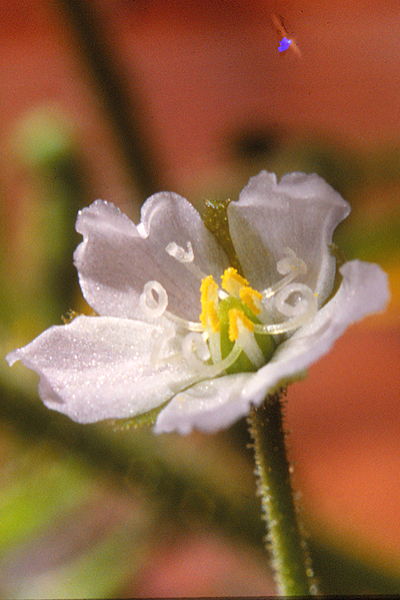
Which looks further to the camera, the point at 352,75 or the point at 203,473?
the point at 352,75

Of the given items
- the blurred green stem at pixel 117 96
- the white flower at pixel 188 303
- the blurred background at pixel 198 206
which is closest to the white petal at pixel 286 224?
the white flower at pixel 188 303

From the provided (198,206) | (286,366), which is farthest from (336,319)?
(198,206)

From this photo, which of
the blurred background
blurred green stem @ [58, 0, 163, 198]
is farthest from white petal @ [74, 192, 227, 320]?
blurred green stem @ [58, 0, 163, 198]

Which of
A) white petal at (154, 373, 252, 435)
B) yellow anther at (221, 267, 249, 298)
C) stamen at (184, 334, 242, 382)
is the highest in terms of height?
yellow anther at (221, 267, 249, 298)

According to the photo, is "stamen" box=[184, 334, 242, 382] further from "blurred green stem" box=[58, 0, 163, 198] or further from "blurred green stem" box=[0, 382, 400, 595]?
"blurred green stem" box=[58, 0, 163, 198]

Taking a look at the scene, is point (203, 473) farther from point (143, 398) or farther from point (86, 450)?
point (143, 398)

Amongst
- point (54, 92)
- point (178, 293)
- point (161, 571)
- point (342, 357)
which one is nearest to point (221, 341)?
point (178, 293)
